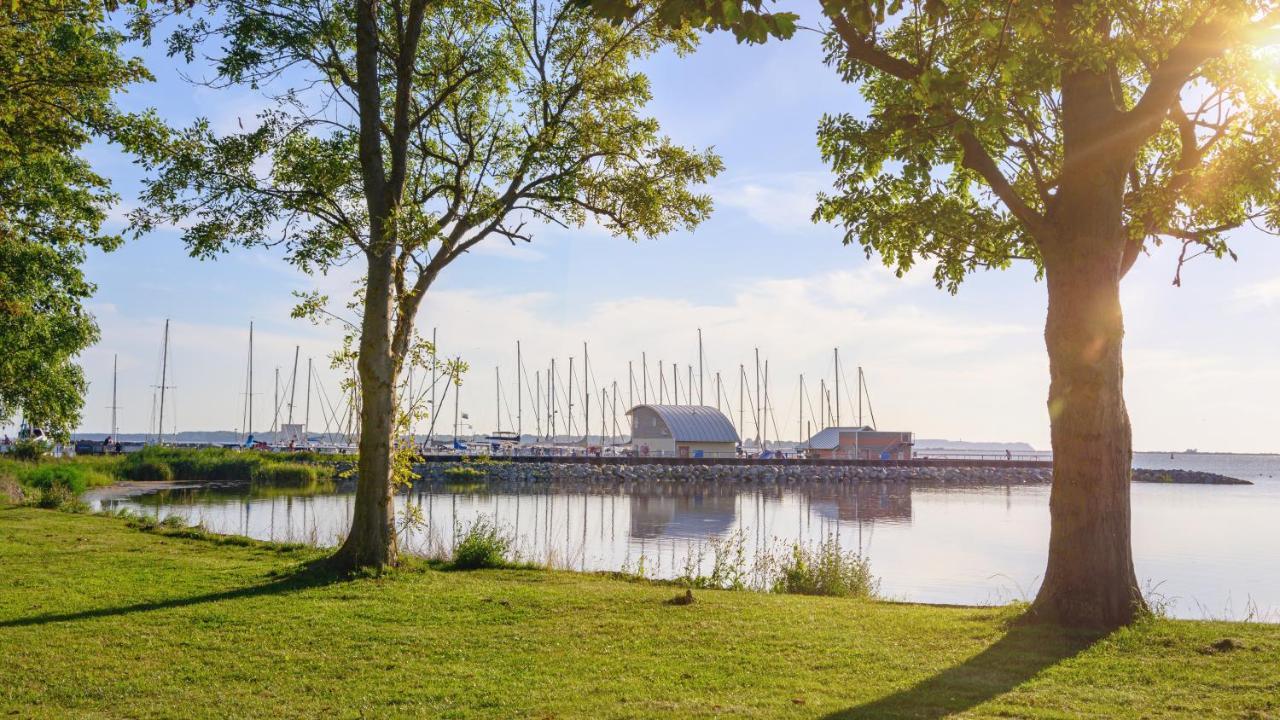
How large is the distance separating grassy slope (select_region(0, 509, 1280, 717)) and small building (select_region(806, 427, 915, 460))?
238 feet

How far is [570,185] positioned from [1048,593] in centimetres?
814

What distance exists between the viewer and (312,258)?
12.9 m

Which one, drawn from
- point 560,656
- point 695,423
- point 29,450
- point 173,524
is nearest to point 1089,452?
point 560,656

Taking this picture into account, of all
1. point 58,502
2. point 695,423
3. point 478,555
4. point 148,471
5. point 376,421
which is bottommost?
point 478,555

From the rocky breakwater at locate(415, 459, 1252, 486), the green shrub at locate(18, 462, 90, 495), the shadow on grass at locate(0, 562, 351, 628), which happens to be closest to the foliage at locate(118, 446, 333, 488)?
the rocky breakwater at locate(415, 459, 1252, 486)

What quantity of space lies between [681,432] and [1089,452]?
72.4 metres

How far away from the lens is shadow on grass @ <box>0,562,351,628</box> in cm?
898

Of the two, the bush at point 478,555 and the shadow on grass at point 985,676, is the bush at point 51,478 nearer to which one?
the bush at point 478,555

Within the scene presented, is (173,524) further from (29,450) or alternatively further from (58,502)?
(29,450)

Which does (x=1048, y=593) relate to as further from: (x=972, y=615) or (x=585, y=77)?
(x=585, y=77)

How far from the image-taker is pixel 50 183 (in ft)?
68.9

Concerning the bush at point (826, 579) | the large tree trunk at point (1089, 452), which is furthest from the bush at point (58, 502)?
the large tree trunk at point (1089, 452)

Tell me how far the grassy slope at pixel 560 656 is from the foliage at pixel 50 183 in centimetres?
577

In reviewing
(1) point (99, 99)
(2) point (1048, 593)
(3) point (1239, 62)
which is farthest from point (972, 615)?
(1) point (99, 99)
